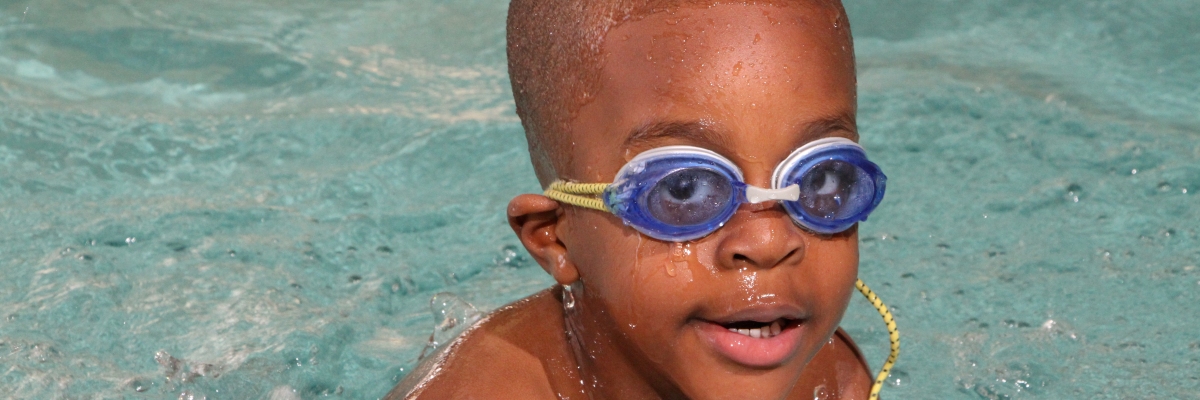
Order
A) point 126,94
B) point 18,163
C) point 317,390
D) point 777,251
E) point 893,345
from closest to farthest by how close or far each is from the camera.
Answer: point 777,251 < point 893,345 < point 317,390 < point 18,163 < point 126,94

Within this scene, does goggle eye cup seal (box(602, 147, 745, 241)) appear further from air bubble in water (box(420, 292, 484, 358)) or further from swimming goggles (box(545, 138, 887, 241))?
air bubble in water (box(420, 292, 484, 358))

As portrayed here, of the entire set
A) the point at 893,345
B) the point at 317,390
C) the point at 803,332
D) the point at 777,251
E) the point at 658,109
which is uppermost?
the point at 658,109

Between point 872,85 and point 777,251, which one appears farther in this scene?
point 872,85

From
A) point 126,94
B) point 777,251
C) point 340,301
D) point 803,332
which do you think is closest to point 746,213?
point 777,251

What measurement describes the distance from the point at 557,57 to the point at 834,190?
A: 2.22 feet

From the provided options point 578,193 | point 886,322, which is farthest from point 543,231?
point 886,322

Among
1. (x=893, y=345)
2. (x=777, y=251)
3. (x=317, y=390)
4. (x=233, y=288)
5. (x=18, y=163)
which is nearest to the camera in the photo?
(x=777, y=251)

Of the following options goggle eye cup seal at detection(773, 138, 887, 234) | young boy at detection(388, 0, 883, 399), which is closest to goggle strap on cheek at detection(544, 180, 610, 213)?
young boy at detection(388, 0, 883, 399)

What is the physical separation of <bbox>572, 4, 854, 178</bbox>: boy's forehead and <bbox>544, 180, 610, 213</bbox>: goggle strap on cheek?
0.38ft

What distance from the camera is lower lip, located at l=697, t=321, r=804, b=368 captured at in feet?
8.45

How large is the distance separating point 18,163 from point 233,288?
1.51 metres

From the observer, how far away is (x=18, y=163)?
542 centimetres

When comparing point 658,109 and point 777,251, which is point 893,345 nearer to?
point 777,251

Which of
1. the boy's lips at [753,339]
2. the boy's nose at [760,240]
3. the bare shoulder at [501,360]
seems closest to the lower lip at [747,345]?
the boy's lips at [753,339]
